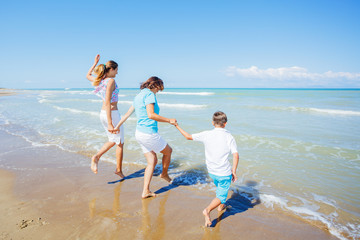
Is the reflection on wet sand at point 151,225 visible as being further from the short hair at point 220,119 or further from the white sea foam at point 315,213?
the white sea foam at point 315,213

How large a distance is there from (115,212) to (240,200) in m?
2.10

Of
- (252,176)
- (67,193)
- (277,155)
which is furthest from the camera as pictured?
(277,155)

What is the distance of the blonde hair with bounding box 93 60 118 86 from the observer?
11.8 feet

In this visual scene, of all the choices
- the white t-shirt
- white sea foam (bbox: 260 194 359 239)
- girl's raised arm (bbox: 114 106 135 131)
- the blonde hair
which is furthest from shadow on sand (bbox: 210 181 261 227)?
the blonde hair

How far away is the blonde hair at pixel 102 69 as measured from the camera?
3586 mm

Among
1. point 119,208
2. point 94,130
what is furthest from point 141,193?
point 94,130

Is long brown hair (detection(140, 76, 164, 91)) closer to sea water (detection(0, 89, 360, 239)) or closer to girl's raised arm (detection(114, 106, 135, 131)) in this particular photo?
girl's raised arm (detection(114, 106, 135, 131))

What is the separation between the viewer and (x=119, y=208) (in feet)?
10.5

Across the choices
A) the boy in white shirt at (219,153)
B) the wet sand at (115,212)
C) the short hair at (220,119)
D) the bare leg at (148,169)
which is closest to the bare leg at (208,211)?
the boy in white shirt at (219,153)

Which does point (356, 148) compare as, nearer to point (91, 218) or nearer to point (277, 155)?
point (277, 155)

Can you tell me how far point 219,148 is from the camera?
2697 mm

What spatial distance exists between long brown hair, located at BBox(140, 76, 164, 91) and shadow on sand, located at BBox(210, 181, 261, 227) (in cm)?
218

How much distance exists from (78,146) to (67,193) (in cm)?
333

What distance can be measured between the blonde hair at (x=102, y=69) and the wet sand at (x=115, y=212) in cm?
201
